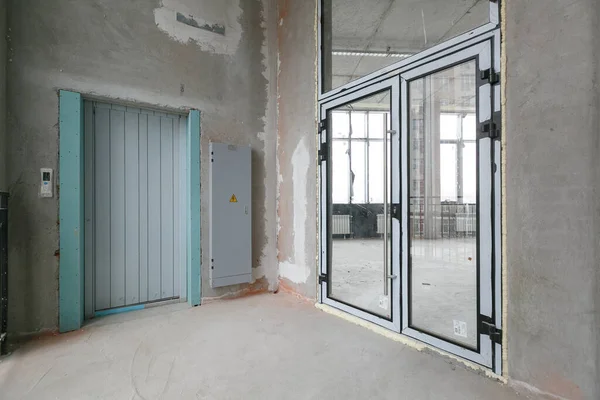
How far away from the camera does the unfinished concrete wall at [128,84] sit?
7.99ft

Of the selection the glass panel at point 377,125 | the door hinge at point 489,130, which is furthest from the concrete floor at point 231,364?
the glass panel at point 377,125

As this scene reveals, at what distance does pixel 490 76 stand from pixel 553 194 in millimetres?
749

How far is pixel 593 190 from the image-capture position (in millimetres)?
1499

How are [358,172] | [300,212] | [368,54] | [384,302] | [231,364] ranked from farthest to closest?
[300,212] < [358,172] < [368,54] < [384,302] < [231,364]

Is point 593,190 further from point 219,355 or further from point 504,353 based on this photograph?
point 219,355

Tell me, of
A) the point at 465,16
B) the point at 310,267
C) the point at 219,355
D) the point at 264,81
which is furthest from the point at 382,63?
the point at 219,355

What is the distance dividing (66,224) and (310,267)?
2105 mm

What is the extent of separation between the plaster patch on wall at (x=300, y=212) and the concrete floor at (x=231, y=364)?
62cm

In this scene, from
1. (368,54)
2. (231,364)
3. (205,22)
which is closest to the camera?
(231,364)

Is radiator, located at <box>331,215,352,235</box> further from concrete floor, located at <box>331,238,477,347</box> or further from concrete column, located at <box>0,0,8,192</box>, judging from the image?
concrete column, located at <box>0,0,8,192</box>

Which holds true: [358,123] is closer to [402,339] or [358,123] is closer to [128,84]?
[402,339]

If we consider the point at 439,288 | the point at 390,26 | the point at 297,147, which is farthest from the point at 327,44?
the point at 439,288

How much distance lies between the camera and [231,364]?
2.04 metres

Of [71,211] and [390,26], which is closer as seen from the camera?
[71,211]
